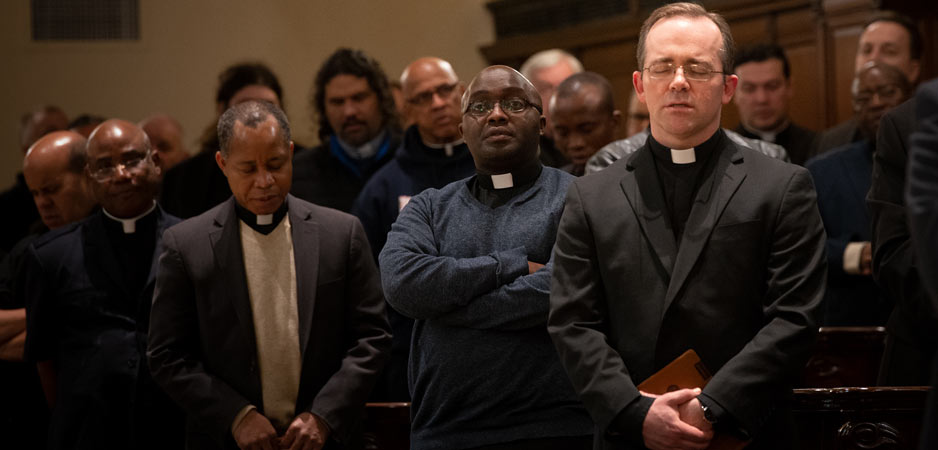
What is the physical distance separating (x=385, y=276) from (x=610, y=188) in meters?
0.63

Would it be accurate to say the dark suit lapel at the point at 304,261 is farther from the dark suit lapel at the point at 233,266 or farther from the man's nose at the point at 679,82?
the man's nose at the point at 679,82

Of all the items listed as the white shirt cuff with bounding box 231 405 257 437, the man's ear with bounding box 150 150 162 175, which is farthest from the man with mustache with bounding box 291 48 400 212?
the white shirt cuff with bounding box 231 405 257 437

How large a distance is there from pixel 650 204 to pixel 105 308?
1.86m

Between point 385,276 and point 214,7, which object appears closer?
point 385,276

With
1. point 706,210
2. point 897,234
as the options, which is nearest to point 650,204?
point 706,210

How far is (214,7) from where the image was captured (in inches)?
347

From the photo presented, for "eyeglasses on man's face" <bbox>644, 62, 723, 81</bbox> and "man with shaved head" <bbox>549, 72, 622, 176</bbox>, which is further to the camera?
"man with shaved head" <bbox>549, 72, 622, 176</bbox>

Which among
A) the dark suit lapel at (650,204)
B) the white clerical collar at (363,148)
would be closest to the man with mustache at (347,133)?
the white clerical collar at (363,148)

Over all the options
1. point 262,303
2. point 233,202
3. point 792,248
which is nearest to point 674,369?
point 792,248

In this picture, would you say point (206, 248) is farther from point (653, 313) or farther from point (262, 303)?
point (653, 313)

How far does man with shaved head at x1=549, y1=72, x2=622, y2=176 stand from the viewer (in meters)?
3.69

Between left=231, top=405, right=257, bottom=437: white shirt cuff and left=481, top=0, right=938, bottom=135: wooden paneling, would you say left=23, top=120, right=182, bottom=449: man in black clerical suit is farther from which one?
left=481, top=0, right=938, bottom=135: wooden paneling

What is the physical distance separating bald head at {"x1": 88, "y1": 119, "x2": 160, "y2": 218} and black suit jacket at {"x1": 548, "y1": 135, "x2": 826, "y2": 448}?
5.48 feet

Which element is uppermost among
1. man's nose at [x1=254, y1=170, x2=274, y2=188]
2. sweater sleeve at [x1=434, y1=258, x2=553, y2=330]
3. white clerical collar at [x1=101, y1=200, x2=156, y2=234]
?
man's nose at [x1=254, y1=170, x2=274, y2=188]
